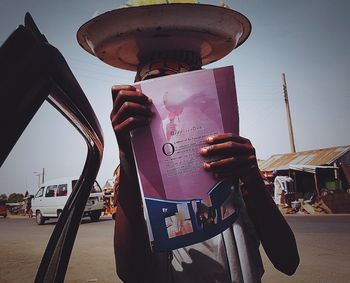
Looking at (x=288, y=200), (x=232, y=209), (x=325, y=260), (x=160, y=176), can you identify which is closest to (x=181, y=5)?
(x=160, y=176)

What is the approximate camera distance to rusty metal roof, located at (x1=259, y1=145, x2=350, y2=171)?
18.0m

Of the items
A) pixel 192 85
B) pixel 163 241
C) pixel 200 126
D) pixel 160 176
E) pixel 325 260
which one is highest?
pixel 192 85

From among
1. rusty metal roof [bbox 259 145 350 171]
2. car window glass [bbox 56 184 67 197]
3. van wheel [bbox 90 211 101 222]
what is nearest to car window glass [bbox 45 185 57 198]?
car window glass [bbox 56 184 67 197]

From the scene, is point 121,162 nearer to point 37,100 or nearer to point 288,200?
point 37,100

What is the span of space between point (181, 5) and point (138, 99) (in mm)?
318

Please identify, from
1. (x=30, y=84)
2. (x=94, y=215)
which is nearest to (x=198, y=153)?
(x=30, y=84)

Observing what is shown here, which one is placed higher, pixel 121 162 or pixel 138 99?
pixel 138 99

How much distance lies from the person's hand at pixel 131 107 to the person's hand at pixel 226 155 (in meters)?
0.20

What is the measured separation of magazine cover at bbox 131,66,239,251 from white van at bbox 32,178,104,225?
1328 centimetres

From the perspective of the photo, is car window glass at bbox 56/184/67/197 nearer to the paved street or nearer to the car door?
the paved street

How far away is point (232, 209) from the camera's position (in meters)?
0.92

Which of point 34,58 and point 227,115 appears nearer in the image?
point 34,58

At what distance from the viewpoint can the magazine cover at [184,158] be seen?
87 centimetres

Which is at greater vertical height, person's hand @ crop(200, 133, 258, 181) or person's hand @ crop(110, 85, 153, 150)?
person's hand @ crop(110, 85, 153, 150)
